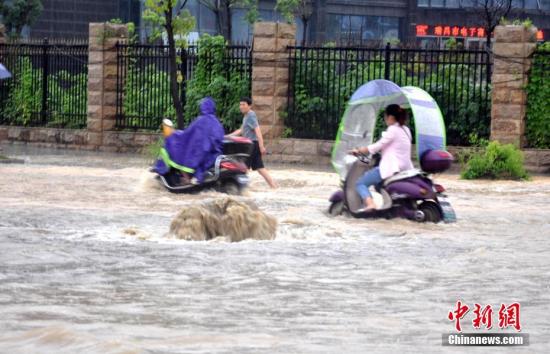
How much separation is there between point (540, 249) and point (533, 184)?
944 centimetres

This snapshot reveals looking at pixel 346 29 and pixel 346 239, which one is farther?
pixel 346 29

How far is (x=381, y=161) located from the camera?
1641 centimetres

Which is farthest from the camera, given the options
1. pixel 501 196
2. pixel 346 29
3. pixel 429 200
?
→ pixel 346 29

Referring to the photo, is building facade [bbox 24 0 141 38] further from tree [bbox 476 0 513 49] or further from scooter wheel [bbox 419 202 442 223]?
scooter wheel [bbox 419 202 442 223]

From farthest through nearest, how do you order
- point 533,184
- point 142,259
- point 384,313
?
point 533,184 → point 142,259 → point 384,313

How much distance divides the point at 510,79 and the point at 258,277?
1594 centimetres

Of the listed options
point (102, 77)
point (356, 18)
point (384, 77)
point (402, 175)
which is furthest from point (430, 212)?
point (356, 18)

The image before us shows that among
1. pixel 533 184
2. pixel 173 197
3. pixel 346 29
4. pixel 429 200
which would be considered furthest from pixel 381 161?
pixel 346 29

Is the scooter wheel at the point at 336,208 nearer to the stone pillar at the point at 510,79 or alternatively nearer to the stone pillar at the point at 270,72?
the stone pillar at the point at 510,79

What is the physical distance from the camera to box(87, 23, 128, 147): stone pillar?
3188cm

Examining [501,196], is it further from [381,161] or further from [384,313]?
[384,313]

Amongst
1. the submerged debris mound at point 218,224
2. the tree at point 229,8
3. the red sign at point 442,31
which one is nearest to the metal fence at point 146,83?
the tree at point 229,8

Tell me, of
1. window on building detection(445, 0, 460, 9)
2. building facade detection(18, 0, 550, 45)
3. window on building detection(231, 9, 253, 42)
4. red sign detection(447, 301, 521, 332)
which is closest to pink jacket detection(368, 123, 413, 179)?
red sign detection(447, 301, 521, 332)

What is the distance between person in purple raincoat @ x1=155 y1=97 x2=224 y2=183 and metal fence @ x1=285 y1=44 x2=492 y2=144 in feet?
29.8
